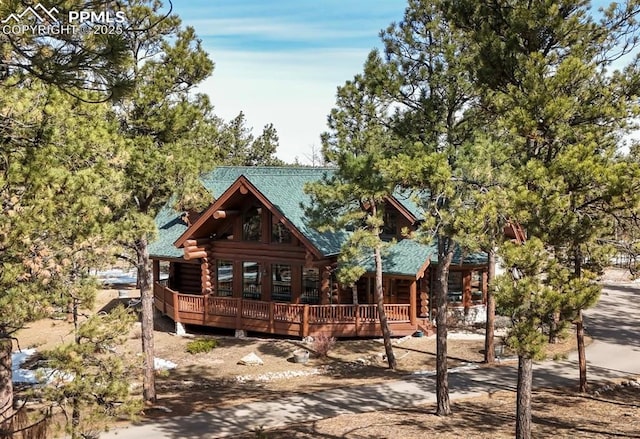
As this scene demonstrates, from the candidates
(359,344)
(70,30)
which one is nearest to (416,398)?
(359,344)

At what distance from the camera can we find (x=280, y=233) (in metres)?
24.9

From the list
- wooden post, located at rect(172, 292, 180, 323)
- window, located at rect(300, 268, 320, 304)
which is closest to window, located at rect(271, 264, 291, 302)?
window, located at rect(300, 268, 320, 304)

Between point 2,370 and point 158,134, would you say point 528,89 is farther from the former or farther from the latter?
point 2,370

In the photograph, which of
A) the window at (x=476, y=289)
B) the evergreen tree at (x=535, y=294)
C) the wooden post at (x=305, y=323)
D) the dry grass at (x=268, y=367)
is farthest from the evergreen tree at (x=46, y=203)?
the window at (x=476, y=289)

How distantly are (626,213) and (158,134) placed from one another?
1126 centimetres

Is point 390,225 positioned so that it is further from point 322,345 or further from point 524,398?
point 524,398

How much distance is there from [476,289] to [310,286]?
807 centimetres

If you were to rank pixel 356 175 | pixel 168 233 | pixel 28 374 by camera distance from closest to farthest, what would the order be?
pixel 356 175
pixel 28 374
pixel 168 233

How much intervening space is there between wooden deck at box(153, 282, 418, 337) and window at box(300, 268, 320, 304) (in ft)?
5.36

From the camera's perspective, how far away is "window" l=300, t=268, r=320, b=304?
2478 centimetres

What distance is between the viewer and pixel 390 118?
1608 centimetres

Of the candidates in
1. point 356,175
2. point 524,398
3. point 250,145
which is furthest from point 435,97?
point 250,145

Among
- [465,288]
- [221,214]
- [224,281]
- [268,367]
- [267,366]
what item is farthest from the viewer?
[224,281]

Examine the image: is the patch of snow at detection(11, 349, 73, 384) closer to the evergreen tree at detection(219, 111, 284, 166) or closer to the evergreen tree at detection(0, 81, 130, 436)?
the evergreen tree at detection(0, 81, 130, 436)
